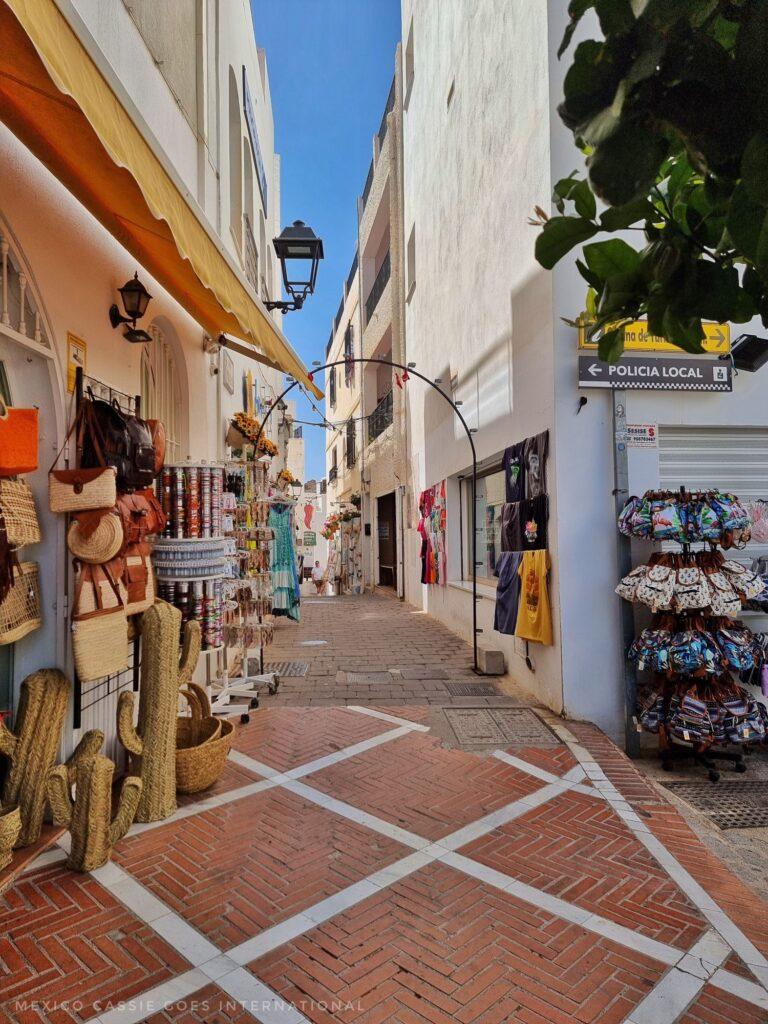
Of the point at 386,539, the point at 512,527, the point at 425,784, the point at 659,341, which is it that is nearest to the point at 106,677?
the point at 425,784

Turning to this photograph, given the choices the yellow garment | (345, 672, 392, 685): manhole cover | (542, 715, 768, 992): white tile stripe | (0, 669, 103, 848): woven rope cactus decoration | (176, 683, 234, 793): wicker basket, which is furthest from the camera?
(345, 672, 392, 685): manhole cover

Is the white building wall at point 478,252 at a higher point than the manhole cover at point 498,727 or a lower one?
higher

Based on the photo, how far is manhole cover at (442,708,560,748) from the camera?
5.05 m

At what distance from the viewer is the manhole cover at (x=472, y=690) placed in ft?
21.2

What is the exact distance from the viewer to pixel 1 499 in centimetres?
288

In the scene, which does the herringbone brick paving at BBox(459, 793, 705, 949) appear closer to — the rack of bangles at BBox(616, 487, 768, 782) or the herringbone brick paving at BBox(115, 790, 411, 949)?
the herringbone brick paving at BBox(115, 790, 411, 949)

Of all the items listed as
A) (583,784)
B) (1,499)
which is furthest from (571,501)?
(1,499)

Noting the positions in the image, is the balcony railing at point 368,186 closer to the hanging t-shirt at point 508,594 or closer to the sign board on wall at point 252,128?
the sign board on wall at point 252,128

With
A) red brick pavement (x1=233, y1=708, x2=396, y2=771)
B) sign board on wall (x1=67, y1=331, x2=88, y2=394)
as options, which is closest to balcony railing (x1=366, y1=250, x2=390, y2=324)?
red brick pavement (x1=233, y1=708, x2=396, y2=771)

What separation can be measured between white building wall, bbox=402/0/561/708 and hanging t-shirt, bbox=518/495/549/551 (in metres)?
0.24

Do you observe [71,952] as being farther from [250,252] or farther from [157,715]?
[250,252]

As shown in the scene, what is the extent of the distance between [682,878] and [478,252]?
25.7 feet

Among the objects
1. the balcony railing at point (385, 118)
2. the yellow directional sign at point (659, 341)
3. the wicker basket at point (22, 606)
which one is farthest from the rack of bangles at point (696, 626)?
the balcony railing at point (385, 118)

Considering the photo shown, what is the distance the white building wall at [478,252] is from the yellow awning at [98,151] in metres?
3.41
